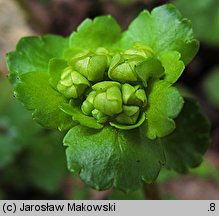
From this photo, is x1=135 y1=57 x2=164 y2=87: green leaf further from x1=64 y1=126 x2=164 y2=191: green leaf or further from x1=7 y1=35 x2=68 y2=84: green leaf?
x1=7 y1=35 x2=68 y2=84: green leaf

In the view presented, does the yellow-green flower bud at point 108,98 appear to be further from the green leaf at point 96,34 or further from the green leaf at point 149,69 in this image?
the green leaf at point 96,34

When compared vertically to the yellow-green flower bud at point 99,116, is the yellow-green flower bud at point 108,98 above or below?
above

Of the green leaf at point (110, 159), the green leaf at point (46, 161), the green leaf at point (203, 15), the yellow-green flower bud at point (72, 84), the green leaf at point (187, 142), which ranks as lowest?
the green leaf at point (203, 15)

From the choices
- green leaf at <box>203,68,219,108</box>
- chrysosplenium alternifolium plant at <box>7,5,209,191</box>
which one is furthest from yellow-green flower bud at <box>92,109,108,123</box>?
green leaf at <box>203,68,219,108</box>

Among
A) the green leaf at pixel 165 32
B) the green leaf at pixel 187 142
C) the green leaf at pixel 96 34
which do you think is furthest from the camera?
the green leaf at pixel 187 142

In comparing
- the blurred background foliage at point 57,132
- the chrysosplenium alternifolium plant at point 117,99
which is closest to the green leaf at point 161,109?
Result: the chrysosplenium alternifolium plant at point 117,99
